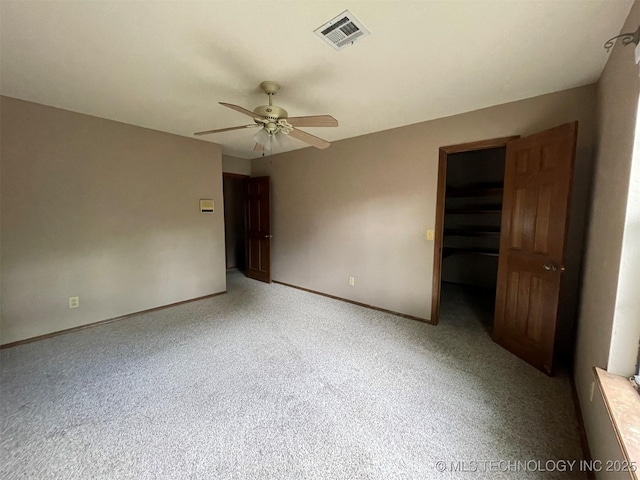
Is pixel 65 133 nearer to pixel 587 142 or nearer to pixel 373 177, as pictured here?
pixel 373 177

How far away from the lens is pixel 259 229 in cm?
488

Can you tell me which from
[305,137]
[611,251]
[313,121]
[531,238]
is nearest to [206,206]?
[305,137]

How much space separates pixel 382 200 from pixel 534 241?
1.63 meters

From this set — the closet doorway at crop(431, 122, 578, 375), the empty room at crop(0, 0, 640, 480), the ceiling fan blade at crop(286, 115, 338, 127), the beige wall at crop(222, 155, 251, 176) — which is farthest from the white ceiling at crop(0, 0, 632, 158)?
the beige wall at crop(222, 155, 251, 176)

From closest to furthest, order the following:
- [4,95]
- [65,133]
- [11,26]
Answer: [11,26]
[4,95]
[65,133]

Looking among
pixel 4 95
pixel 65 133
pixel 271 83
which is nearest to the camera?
pixel 271 83

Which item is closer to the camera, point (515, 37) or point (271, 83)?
point (515, 37)

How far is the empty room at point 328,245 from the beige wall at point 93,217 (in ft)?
0.07

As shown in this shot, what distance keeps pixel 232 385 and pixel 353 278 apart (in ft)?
7.23

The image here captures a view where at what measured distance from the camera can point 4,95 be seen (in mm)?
2346

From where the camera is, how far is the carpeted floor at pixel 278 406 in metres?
1.34

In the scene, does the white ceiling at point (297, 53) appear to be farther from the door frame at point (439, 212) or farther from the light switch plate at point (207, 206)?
the light switch plate at point (207, 206)

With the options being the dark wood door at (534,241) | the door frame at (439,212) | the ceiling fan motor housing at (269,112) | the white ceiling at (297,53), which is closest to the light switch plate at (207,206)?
the white ceiling at (297,53)

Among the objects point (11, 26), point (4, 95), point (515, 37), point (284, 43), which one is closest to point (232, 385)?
point (284, 43)
